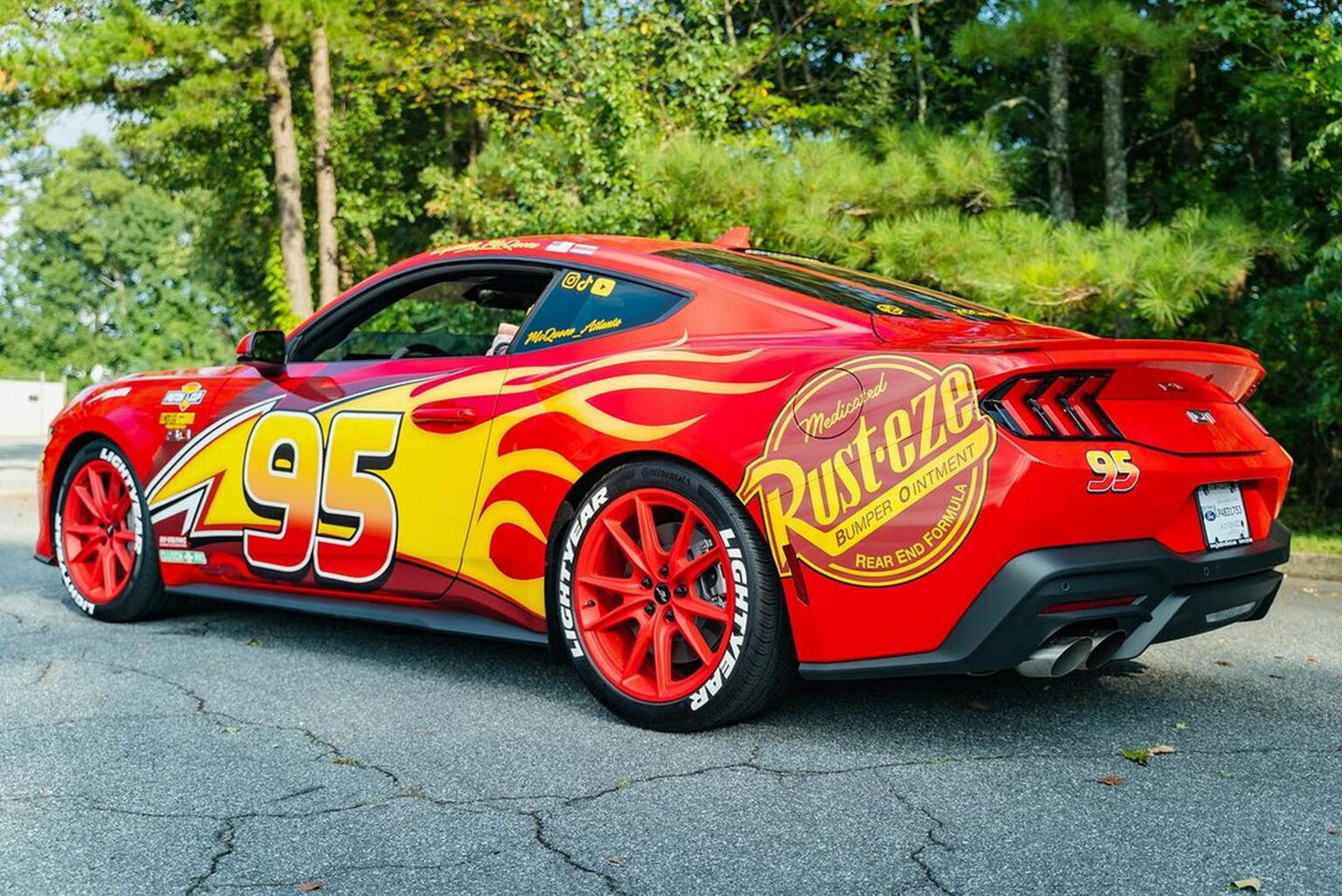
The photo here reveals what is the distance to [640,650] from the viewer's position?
13.1 ft

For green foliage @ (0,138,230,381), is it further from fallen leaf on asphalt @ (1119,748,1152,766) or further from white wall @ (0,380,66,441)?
fallen leaf on asphalt @ (1119,748,1152,766)

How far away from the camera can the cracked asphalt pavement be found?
113 inches

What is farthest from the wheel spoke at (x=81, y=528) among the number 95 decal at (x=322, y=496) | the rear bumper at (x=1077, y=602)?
the rear bumper at (x=1077, y=602)

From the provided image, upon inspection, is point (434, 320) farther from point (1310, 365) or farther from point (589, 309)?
point (1310, 365)

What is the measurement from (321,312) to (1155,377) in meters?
2.99

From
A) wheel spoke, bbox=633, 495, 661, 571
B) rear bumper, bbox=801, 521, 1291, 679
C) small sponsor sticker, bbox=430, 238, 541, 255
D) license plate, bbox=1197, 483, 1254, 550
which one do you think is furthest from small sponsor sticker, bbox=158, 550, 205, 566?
license plate, bbox=1197, 483, 1254, 550

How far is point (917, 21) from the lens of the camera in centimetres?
1734

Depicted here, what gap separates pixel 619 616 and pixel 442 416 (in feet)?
3.10

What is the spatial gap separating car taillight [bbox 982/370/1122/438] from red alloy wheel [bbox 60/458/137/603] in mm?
3779

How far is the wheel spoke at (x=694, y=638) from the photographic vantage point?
3.82m

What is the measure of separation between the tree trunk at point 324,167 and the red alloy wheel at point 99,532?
16349 millimetres

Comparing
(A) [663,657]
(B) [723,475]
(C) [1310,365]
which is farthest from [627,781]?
(C) [1310,365]

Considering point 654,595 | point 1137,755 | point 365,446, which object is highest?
point 365,446

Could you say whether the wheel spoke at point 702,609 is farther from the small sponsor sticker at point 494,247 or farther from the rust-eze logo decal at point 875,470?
the small sponsor sticker at point 494,247
